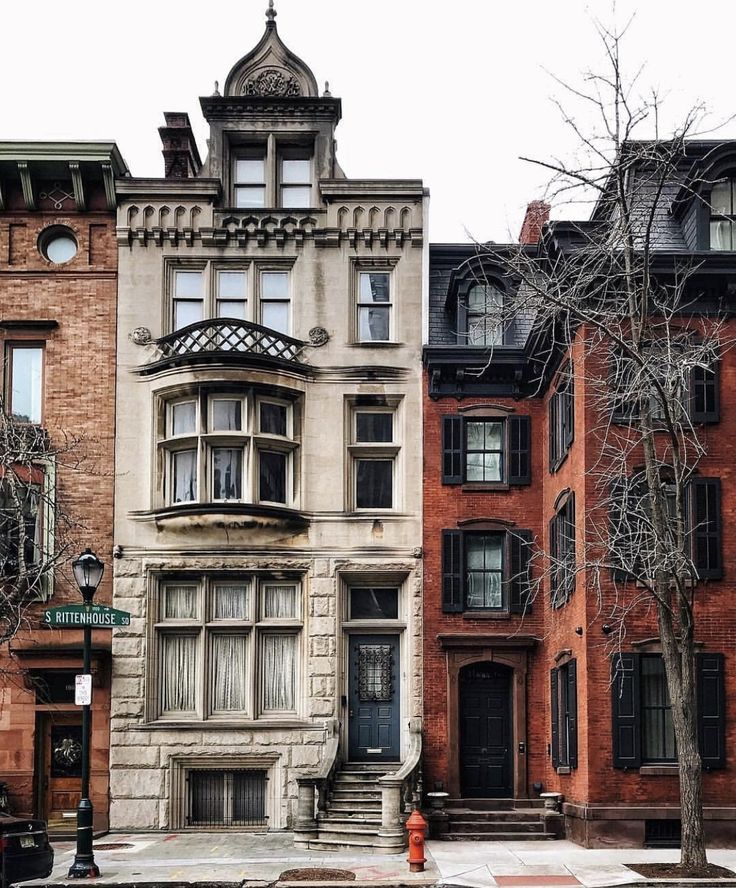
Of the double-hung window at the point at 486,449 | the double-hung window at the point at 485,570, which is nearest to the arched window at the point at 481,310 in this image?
the double-hung window at the point at 486,449

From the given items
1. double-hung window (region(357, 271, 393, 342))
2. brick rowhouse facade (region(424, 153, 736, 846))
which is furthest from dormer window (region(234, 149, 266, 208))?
brick rowhouse facade (region(424, 153, 736, 846))

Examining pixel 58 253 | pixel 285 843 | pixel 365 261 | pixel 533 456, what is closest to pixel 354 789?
pixel 285 843

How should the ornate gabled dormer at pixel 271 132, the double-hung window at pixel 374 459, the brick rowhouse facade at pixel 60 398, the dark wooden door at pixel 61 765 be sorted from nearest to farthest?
→ the dark wooden door at pixel 61 765 → the brick rowhouse facade at pixel 60 398 → the double-hung window at pixel 374 459 → the ornate gabled dormer at pixel 271 132

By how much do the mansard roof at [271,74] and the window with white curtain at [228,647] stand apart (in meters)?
10.9

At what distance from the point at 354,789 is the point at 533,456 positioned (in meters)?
7.94

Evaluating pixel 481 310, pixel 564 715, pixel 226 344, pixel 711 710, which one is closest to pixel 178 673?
pixel 226 344

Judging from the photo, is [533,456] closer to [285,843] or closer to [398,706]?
[398,706]

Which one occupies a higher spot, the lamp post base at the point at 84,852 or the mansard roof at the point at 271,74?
the mansard roof at the point at 271,74

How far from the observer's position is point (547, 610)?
27.7 m

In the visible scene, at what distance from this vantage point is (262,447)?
27859 millimetres

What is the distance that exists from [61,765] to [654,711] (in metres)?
12.3

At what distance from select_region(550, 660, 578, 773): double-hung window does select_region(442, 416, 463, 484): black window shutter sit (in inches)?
180

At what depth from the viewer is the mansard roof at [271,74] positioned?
1160 inches

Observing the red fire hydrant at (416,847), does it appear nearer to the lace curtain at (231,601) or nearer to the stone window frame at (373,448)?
the lace curtain at (231,601)
